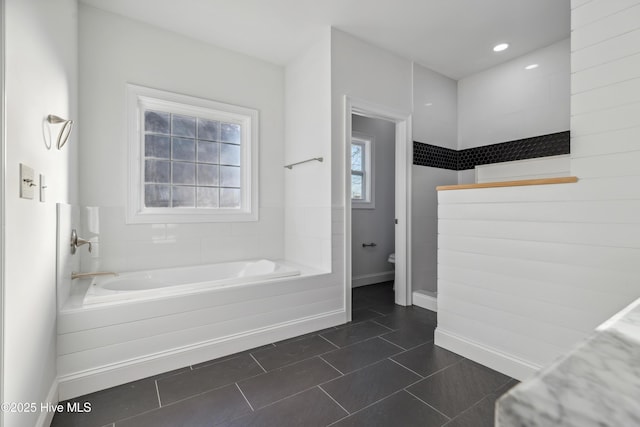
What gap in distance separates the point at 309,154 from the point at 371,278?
2042mm

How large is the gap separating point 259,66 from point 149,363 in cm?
287

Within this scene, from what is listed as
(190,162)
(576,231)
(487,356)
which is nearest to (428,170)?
(576,231)

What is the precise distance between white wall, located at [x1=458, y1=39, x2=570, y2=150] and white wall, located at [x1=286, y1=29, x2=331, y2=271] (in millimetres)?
1970

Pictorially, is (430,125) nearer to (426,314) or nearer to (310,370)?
(426,314)

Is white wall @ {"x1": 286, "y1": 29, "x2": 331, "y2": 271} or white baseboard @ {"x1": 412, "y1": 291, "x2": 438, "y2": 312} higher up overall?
white wall @ {"x1": 286, "y1": 29, "x2": 331, "y2": 271}

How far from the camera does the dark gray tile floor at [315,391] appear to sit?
1.51 metres

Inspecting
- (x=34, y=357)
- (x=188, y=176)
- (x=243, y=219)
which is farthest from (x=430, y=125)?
(x=34, y=357)

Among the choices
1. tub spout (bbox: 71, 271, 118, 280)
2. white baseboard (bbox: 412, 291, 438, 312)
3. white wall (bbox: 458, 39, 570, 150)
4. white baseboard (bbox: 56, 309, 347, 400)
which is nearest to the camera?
white baseboard (bbox: 56, 309, 347, 400)

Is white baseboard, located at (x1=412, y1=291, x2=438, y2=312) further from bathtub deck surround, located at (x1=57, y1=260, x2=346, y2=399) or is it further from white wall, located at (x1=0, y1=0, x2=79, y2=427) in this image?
white wall, located at (x1=0, y1=0, x2=79, y2=427)

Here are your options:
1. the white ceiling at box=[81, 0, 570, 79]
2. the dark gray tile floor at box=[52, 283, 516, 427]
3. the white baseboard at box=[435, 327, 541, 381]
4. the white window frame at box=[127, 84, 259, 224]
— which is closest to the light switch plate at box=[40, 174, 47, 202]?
the dark gray tile floor at box=[52, 283, 516, 427]

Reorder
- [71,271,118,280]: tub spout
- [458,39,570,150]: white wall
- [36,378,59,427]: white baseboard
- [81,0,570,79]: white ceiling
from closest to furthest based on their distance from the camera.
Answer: [36,378,59,427]: white baseboard → [71,271,118,280]: tub spout → [81,0,570,79]: white ceiling → [458,39,570,150]: white wall

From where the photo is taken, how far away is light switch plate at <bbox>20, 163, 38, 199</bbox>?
3.68 ft

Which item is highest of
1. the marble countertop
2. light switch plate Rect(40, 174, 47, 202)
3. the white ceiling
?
the white ceiling

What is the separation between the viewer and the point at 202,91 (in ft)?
9.57
